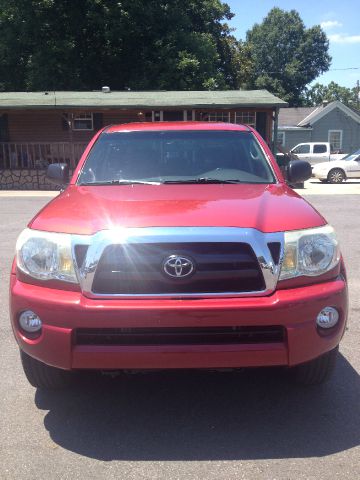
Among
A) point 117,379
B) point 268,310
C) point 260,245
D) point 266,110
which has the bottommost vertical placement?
point 117,379

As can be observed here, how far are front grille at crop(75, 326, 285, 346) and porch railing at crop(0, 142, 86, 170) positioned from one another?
17204 millimetres

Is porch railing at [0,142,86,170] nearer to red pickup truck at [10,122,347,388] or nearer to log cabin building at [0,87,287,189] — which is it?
log cabin building at [0,87,287,189]

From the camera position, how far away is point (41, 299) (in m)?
2.71

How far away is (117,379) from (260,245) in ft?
5.10

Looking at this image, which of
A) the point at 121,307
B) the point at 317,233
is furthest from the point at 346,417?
the point at 121,307

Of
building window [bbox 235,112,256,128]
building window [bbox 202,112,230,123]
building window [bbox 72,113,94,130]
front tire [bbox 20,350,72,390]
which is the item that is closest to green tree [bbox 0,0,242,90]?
building window [bbox 202,112,230,123]

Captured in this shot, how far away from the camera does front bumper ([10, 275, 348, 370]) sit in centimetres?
261

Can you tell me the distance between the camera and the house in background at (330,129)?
3816cm

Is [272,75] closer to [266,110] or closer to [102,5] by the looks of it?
[102,5]

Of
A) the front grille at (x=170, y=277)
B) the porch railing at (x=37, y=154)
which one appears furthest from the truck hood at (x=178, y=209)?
the porch railing at (x=37, y=154)

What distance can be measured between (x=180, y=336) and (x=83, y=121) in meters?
20.8

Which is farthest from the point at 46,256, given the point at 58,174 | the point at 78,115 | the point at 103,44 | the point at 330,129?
the point at 330,129

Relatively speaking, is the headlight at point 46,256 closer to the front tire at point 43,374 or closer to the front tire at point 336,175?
the front tire at point 43,374

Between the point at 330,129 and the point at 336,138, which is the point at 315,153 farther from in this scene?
the point at 336,138
